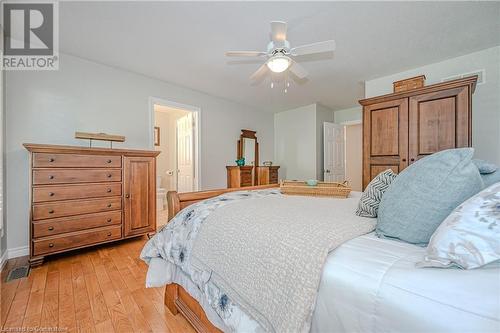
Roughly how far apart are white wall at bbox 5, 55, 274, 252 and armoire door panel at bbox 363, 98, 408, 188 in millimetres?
2755

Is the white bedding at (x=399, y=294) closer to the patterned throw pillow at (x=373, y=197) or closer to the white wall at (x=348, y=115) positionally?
the patterned throw pillow at (x=373, y=197)

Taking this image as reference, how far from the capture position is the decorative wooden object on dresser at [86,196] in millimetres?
2248

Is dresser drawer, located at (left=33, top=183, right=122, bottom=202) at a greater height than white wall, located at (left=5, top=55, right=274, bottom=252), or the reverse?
white wall, located at (left=5, top=55, right=274, bottom=252)

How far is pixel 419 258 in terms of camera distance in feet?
2.20

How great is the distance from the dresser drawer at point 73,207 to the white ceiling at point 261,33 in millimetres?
1807

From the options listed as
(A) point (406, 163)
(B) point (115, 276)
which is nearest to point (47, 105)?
(B) point (115, 276)

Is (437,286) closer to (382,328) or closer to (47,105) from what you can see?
(382,328)

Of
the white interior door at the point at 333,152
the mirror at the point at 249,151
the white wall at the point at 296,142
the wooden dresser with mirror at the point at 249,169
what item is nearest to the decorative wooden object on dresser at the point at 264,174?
the wooden dresser with mirror at the point at 249,169

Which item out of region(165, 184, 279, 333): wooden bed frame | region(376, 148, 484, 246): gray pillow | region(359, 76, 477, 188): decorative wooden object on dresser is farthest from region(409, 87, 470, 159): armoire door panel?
region(165, 184, 279, 333): wooden bed frame

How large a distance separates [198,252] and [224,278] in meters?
0.22

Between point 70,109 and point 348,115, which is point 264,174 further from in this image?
point 70,109

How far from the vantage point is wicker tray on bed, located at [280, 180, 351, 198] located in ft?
5.62

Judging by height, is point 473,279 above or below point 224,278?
above

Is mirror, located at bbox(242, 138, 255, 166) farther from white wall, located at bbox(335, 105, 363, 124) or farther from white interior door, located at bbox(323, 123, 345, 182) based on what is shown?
white wall, located at bbox(335, 105, 363, 124)
